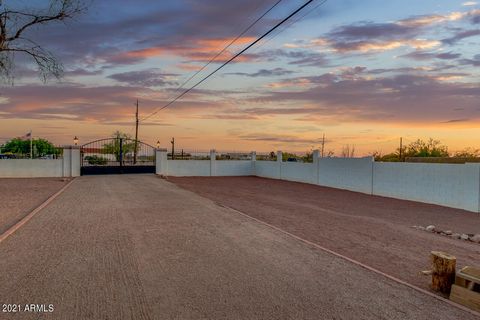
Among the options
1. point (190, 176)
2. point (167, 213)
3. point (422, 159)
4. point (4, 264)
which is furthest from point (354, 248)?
point (190, 176)

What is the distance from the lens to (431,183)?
1566cm

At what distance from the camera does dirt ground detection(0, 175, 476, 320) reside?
14.1ft

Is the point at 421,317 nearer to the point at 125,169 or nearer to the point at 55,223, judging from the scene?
the point at 55,223

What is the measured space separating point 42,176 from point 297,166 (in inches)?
694

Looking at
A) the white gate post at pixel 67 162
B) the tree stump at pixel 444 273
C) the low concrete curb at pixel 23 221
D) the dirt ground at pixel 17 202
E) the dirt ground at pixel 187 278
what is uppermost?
the white gate post at pixel 67 162

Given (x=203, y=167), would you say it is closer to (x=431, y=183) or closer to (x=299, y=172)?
(x=299, y=172)

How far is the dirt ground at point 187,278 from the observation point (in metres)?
4.30

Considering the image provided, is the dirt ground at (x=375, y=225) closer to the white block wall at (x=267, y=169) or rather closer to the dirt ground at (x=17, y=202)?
the dirt ground at (x=17, y=202)

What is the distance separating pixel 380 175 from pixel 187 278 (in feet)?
50.3

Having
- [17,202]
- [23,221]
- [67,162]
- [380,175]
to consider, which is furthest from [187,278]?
[67,162]

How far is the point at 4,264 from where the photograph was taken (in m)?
5.82

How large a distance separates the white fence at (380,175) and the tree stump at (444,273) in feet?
34.7

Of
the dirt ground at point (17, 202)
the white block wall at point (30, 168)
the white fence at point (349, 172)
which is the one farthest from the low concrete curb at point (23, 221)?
the white fence at point (349, 172)

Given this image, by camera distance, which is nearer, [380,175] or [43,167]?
[380,175]
